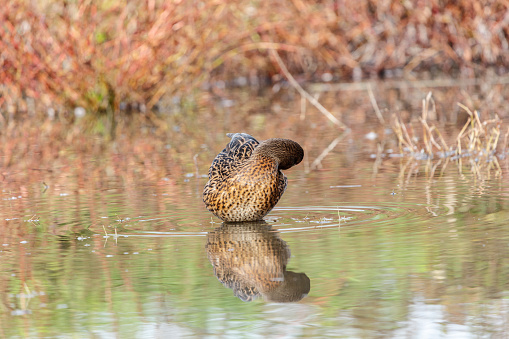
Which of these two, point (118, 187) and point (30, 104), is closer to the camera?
point (118, 187)

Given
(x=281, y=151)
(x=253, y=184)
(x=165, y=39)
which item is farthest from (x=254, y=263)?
(x=165, y=39)

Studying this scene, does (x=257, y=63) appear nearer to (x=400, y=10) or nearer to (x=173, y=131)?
(x=400, y=10)

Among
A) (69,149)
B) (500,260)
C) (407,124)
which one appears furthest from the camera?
(407,124)

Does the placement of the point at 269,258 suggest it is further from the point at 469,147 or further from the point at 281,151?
the point at 469,147

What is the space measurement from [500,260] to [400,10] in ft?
57.9

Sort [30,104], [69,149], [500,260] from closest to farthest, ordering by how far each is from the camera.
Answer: [500,260], [69,149], [30,104]

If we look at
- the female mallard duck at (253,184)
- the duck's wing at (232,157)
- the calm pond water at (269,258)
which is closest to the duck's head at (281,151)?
the female mallard duck at (253,184)

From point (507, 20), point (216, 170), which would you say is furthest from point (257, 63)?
point (216, 170)

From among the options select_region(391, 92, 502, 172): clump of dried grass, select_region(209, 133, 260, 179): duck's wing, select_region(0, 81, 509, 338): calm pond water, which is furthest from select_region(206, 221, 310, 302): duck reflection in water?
select_region(391, 92, 502, 172): clump of dried grass

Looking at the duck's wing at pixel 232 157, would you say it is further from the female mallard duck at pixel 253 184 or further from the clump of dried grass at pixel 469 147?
the clump of dried grass at pixel 469 147

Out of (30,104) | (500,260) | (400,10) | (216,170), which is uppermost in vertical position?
→ (400,10)

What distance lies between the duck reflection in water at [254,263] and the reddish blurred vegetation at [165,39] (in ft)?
26.5

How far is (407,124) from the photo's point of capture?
1303 centimetres

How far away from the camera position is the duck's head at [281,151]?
6.73m
